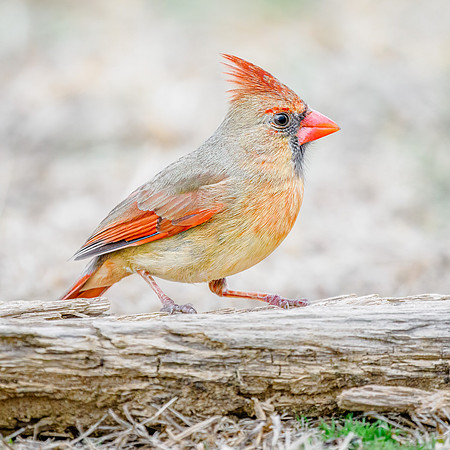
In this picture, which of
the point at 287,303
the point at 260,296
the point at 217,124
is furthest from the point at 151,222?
the point at 217,124

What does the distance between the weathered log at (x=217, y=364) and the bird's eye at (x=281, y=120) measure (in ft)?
4.23

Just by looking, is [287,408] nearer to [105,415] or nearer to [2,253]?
[105,415]

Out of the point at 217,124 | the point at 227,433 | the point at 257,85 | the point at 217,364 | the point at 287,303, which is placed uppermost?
the point at 217,124

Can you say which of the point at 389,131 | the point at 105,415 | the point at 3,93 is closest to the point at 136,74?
the point at 3,93

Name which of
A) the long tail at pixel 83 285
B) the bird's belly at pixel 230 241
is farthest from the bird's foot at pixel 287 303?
the long tail at pixel 83 285

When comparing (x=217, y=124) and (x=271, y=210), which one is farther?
(x=217, y=124)

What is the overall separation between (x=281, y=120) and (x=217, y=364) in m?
1.57

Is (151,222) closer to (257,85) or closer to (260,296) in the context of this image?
(260,296)

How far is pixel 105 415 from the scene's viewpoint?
257 centimetres

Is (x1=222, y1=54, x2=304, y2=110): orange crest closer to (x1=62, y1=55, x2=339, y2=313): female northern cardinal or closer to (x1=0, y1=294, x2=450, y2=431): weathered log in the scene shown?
(x1=62, y1=55, x2=339, y2=313): female northern cardinal

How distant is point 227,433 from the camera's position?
2520 mm

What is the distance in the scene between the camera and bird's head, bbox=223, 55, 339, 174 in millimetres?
3658

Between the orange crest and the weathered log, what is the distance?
1.39 m

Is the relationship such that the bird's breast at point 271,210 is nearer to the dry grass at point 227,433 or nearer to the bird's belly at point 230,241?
the bird's belly at point 230,241
